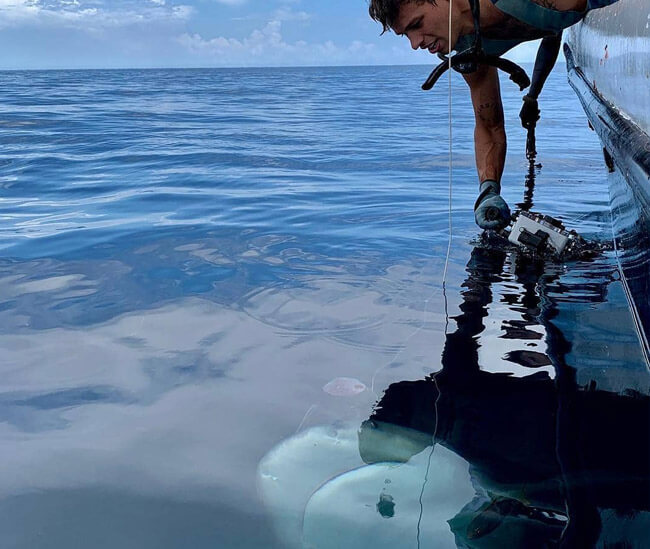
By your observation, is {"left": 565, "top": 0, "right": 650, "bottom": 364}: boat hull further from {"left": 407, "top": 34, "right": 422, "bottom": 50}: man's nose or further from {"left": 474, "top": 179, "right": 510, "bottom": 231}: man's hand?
{"left": 407, "top": 34, "right": 422, "bottom": 50}: man's nose

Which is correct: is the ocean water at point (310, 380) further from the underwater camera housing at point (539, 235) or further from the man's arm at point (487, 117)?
the man's arm at point (487, 117)

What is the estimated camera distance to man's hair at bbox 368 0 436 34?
9.70ft

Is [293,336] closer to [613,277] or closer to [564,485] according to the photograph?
[564,485]

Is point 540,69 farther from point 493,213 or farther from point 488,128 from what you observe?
point 493,213

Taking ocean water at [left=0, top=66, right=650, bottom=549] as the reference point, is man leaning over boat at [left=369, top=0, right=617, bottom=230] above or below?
above

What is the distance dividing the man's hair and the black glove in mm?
2948

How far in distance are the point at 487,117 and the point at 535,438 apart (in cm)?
257

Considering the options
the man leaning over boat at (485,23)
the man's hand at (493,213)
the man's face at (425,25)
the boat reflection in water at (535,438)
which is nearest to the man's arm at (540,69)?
the man leaning over boat at (485,23)

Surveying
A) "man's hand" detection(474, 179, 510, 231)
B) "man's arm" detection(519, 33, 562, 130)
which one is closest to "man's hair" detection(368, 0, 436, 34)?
"man's hand" detection(474, 179, 510, 231)

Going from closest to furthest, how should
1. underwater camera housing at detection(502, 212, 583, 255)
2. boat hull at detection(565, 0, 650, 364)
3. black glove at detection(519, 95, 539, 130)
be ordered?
boat hull at detection(565, 0, 650, 364) < underwater camera housing at detection(502, 212, 583, 255) < black glove at detection(519, 95, 539, 130)

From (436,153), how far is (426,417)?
23.1ft

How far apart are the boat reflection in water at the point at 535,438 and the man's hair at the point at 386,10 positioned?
134 centimetres

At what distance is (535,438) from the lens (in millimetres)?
2111

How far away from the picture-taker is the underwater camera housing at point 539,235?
3.84m
